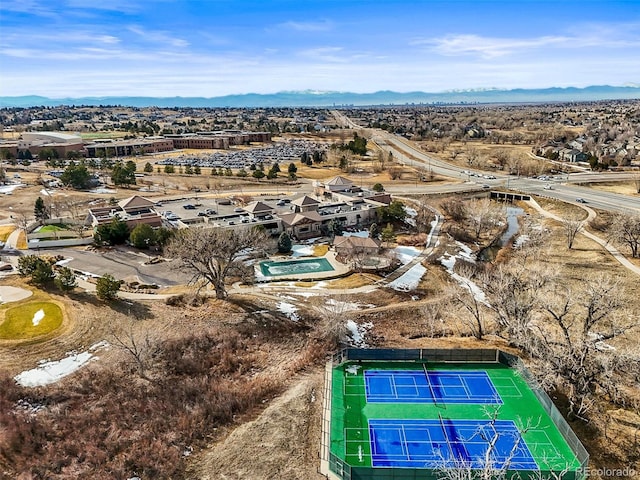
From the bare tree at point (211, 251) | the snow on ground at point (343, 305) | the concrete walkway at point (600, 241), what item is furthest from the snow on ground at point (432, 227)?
the bare tree at point (211, 251)

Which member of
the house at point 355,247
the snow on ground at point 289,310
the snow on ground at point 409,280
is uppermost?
the house at point 355,247

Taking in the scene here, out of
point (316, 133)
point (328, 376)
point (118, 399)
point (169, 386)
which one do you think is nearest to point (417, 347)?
point (328, 376)

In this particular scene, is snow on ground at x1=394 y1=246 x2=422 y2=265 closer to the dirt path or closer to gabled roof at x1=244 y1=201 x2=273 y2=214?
gabled roof at x1=244 y1=201 x2=273 y2=214

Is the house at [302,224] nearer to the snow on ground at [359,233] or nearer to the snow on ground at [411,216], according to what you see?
the snow on ground at [359,233]

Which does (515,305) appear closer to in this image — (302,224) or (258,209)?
(302,224)

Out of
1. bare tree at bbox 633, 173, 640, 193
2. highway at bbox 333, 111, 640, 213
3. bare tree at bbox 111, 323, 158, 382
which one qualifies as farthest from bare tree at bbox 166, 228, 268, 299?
bare tree at bbox 633, 173, 640, 193

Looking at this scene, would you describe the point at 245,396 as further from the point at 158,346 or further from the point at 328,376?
the point at 158,346
